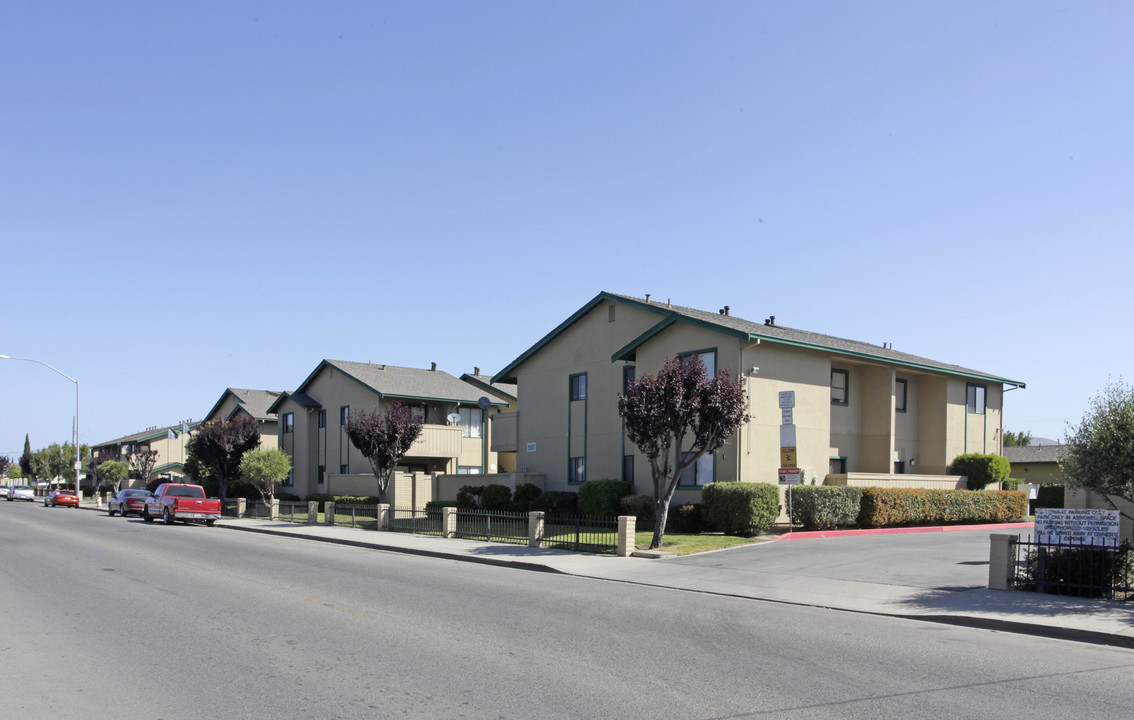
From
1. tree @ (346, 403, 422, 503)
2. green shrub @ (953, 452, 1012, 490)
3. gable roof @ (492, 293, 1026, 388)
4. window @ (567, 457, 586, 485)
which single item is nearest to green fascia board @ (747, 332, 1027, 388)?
gable roof @ (492, 293, 1026, 388)

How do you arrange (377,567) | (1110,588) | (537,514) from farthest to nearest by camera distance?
(537,514) < (377,567) < (1110,588)

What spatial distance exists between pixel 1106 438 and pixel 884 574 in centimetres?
466

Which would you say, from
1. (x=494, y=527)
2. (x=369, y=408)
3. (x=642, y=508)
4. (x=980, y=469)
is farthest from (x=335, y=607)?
(x=369, y=408)

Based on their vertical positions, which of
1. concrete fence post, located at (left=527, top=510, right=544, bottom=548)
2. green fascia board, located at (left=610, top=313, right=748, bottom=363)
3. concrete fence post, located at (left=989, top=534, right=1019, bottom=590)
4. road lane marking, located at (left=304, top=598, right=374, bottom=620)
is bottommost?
concrete fence post, located at (left=527, top=510, right=544, bottom=548)

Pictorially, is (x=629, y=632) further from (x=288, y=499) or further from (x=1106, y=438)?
(x=288, y=499)

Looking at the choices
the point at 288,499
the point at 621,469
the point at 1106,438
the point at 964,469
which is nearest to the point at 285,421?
the point at 288,499

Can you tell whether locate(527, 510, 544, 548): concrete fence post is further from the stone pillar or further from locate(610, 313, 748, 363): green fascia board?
locate(610, 313, 748, 363): green fascia board

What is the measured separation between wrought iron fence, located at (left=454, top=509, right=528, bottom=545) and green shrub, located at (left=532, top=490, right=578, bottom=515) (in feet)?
18.3

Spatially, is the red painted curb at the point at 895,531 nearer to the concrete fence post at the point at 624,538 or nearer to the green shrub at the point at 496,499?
the concrete fence post at the point at 624,538

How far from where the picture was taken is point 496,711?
7137 millimetres

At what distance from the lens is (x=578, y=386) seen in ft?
112

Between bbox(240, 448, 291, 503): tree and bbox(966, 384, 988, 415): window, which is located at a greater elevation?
bbox(966, 384, 988, 415): window

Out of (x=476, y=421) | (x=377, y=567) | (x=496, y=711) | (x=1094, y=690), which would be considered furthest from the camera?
(x=476, y=421)

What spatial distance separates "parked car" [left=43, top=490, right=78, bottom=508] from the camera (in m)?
59.6
